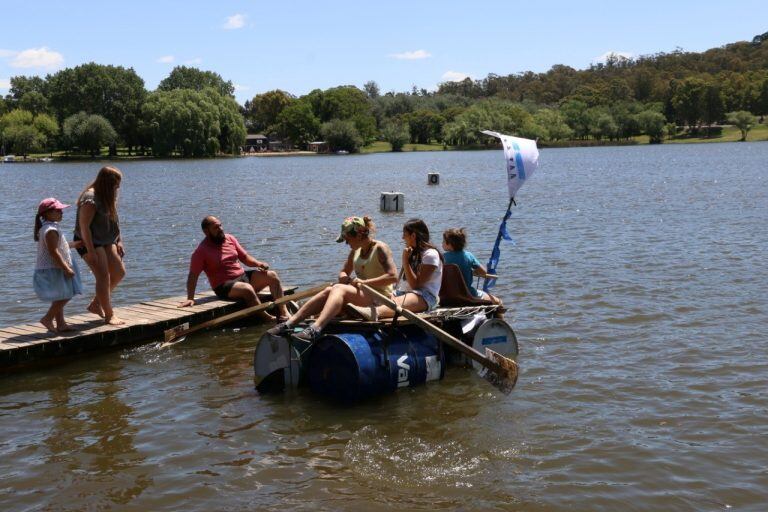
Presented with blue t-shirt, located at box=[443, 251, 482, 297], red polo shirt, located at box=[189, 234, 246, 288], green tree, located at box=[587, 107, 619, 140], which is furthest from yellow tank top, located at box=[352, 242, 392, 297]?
green tree, located at box=[587, 107, 619, 140]

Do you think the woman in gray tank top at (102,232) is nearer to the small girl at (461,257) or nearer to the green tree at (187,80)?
the small girl at (461,257)

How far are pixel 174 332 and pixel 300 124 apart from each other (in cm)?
14934

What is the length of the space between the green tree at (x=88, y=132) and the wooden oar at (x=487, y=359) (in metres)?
123

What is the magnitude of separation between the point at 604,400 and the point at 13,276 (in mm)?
14367

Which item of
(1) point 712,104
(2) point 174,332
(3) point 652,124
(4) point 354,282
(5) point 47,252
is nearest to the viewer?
(4) point 354,282

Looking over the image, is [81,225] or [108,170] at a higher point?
[108,170]

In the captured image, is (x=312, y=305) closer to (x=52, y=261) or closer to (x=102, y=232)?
(x=102, y=232)

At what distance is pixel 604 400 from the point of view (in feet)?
30.0

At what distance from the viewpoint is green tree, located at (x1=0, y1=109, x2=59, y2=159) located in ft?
422

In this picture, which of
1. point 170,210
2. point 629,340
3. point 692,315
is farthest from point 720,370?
point 170,210

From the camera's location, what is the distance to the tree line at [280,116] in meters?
117

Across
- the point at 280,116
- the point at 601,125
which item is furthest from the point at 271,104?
the point at 601,125

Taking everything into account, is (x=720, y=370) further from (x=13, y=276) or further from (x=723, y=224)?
(x=723, y=224)

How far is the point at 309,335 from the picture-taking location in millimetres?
8812
